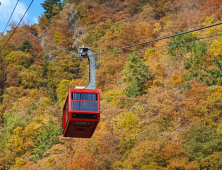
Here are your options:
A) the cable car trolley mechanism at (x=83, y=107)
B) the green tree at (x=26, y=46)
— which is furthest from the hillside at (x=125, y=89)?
the cable car trolley mechanism at (x=83, y=107)

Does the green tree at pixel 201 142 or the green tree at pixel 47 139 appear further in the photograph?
the green tree at pixel 47 139

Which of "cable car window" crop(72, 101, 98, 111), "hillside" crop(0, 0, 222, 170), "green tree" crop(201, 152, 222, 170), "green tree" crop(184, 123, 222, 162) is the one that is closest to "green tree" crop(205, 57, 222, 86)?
"hillside" crop(0, 0, 222, 170)

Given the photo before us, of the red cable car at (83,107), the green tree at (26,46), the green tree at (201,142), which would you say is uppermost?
the green tree at (26,46)

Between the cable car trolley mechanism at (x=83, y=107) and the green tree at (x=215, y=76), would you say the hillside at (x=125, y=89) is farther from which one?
the cable car trolley mechanism at (x=83, y=107)

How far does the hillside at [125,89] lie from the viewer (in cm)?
2619

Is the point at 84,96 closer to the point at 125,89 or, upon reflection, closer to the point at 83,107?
the point at 83,107

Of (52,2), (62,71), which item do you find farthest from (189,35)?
(52,2)

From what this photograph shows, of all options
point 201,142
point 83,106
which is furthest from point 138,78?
point 83,106

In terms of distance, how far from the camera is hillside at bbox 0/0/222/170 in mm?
26186

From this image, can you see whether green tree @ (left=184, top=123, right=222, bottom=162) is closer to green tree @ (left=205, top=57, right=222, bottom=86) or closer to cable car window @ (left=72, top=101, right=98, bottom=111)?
green tree @ (left=205, top=57, right=222, bottom=86)

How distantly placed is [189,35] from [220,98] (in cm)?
1425

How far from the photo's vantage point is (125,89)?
4000 cm

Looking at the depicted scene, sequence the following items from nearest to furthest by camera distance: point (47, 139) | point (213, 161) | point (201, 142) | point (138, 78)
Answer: point (213, 161) < point (201, 142) < point (47, 139) < point (138, 78)

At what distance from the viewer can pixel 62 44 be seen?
65125 mm
